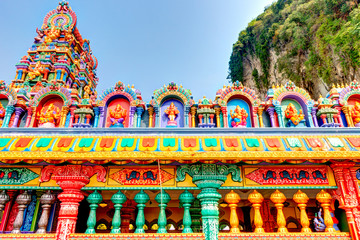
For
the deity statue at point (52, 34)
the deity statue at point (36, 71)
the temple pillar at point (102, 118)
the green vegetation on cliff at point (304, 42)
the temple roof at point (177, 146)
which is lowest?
the temple roof at point (177, 146)

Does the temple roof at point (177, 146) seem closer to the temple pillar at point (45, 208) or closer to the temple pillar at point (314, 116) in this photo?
the temple pillar at point (45, 208)

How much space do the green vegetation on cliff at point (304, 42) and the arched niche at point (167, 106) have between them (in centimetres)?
1341

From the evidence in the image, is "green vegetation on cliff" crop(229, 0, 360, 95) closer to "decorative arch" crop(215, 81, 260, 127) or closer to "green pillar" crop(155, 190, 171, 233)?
Answer: "decorative arch" crop(215, 81, 260, 127)

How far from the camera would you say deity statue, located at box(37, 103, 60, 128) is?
7419 mm

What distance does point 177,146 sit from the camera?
5.45m

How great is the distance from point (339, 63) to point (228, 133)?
1682cm

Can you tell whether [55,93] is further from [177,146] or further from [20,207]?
[177,146]

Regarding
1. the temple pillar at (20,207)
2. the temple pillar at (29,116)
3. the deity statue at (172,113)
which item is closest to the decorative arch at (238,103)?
the deity statue at (172,113)

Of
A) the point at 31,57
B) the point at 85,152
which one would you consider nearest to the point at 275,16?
the point at 31,57

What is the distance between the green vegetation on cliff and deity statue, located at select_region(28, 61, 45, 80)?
18982 mm

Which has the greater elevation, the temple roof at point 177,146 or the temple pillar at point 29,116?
the temple pillar at point 29,116

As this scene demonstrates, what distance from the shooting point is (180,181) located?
5.40 m

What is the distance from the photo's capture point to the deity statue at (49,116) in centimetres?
742

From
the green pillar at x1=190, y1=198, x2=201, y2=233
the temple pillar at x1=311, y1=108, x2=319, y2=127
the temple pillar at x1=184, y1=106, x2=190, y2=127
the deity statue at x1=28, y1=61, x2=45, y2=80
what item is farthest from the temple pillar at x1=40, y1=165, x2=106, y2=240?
the deity statue at x1=28, y1=61, x2=45, y2=80
